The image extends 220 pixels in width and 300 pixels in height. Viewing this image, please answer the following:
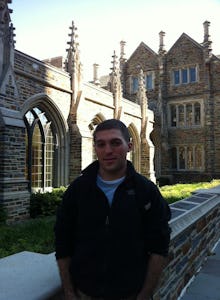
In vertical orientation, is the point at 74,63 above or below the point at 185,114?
above

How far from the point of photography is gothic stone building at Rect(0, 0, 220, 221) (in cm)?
917

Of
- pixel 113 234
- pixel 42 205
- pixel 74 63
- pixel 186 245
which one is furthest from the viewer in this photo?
pixel 74 63

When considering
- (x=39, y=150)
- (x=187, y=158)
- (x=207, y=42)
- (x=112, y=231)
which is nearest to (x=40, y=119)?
(x=39, y=150)

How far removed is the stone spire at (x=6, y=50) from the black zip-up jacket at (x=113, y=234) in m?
7.85

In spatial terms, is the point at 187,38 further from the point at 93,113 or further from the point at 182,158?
the point at 93,113

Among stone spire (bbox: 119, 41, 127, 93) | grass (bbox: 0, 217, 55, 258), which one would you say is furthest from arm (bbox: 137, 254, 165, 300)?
stone spire (bbox: 119, 41, 127, 93)

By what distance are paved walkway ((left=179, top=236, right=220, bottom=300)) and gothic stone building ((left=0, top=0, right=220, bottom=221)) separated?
20.0 ft

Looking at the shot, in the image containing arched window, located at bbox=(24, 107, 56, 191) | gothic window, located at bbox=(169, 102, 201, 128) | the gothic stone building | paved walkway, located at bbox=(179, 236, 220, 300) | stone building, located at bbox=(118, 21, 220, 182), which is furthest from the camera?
gothic window, located at bbox=(169, 102, 201, 128)

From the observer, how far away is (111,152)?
179cm

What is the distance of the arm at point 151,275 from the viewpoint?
171 cm

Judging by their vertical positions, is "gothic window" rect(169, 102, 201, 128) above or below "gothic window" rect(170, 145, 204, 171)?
above

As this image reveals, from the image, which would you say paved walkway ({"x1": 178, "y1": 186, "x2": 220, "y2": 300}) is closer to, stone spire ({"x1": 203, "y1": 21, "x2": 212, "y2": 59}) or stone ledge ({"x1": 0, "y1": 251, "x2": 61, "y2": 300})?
stone ledge ({"x1": 0, "y1": 251, "x2": 61, "y2": 300})

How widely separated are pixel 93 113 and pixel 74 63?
261 centimetres

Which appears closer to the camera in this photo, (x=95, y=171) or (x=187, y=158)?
(x=95, y=171)
